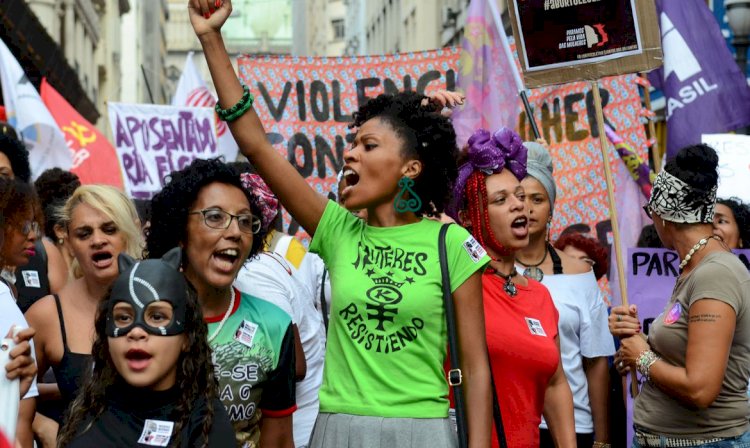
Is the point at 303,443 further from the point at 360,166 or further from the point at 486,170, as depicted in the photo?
the point at 360,166

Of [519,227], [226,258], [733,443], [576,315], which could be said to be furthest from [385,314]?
[576,315]

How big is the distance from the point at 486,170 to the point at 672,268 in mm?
1767

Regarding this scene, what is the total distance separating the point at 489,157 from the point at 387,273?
3.49 ft

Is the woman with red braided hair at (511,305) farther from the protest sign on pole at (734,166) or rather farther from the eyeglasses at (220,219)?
the protest sign on pole at (734,166)

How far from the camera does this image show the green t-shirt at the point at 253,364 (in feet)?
12.7

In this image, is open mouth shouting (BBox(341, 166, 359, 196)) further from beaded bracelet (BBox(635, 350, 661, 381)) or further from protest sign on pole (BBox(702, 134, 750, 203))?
protest sign on pole (BBox(702, 134, 750, 203))

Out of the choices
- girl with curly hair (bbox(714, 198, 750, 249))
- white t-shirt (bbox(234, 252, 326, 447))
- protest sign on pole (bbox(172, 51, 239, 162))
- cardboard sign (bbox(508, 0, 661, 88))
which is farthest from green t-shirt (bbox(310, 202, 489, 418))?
protest sign on pole (bbox(172, 51, 239, 162))

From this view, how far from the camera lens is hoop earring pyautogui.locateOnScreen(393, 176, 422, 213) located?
3.91 metres

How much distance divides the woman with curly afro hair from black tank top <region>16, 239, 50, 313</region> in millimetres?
2256

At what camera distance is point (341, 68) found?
10.3m

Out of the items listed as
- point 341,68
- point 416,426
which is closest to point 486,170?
point 416,426

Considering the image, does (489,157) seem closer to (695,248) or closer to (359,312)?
(695,248)

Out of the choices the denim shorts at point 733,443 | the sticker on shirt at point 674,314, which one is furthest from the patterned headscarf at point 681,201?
the denim shorts at point 733,443

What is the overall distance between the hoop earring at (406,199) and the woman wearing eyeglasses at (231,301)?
0.53 meters
